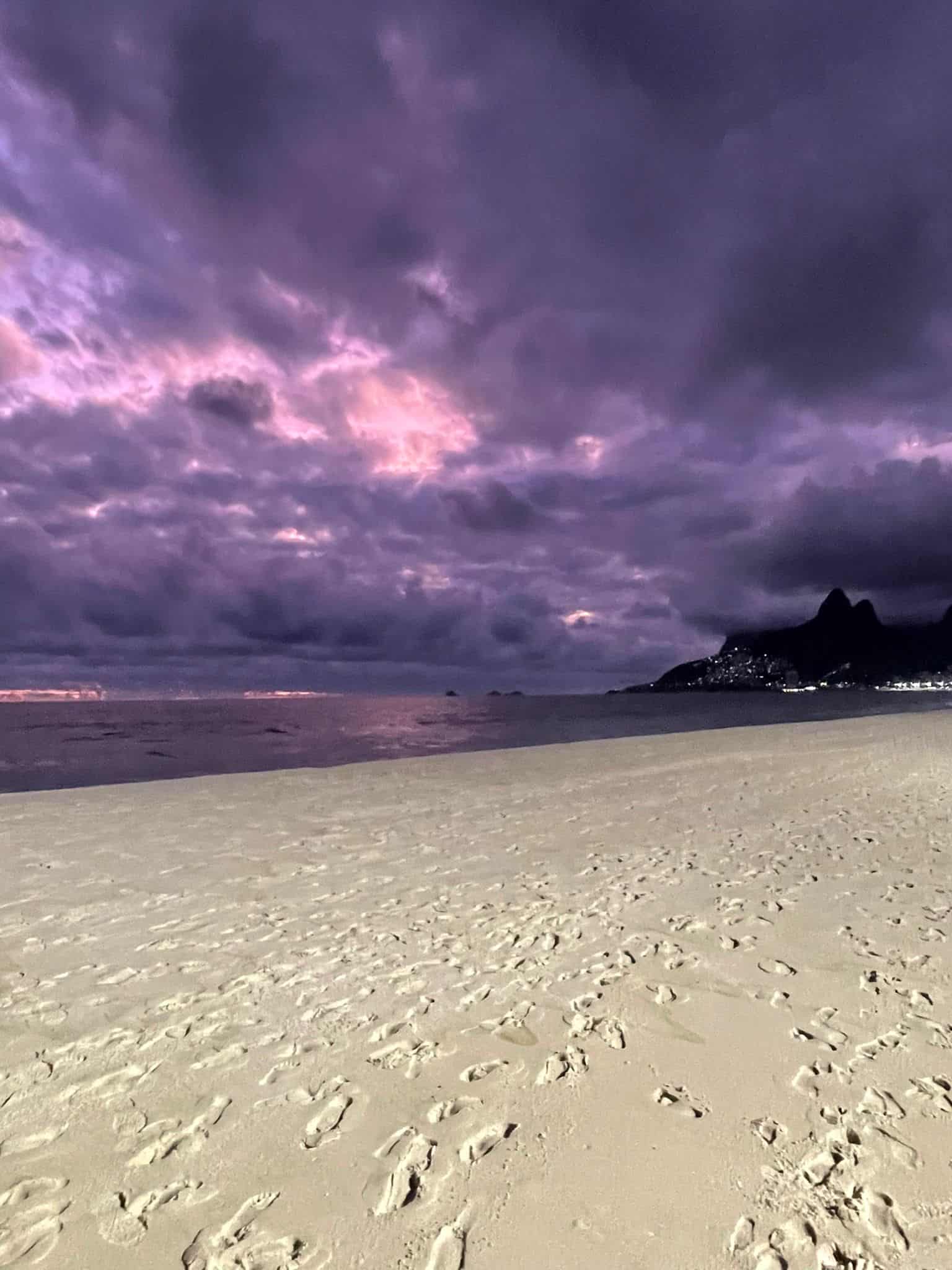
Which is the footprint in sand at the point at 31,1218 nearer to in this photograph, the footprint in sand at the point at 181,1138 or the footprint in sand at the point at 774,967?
the footprint in sand at the point at 181,1138

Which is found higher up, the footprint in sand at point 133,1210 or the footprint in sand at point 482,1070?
the footprint in sand at point 133,1210

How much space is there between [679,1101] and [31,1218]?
3668 millimetres

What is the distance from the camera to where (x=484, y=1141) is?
389cm

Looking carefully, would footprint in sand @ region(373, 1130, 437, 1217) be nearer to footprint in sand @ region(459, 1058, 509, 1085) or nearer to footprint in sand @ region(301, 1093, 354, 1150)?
footprint in sand @ region(301, 1093, 354, 1150)

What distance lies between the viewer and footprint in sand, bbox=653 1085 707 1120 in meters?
4.10

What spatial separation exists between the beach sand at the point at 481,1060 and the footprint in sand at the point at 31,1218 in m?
0.02

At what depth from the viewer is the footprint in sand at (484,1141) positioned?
148 inches

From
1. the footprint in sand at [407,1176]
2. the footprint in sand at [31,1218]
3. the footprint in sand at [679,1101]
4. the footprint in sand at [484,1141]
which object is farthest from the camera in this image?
the footprint in sand at [679,1101]

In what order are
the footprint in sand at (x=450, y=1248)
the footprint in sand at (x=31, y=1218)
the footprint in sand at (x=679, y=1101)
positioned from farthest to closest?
the footprint in sand at (x=679, y=1101)
the footprint in sand at (x=31, y=1218)
the footprint in sand at (x=450, y=1248)

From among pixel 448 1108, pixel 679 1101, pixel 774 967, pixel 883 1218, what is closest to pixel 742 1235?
pixel 883 1218

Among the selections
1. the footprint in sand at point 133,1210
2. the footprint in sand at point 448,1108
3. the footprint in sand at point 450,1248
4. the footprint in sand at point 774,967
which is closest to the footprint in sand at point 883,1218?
the footprint in sand at point 450,1248

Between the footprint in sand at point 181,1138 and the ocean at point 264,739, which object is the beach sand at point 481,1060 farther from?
the ocean at point 264,739

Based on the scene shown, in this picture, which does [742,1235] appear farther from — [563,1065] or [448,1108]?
[448,1108]

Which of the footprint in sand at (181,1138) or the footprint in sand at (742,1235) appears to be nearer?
the footprint in sand at (742,1235)
